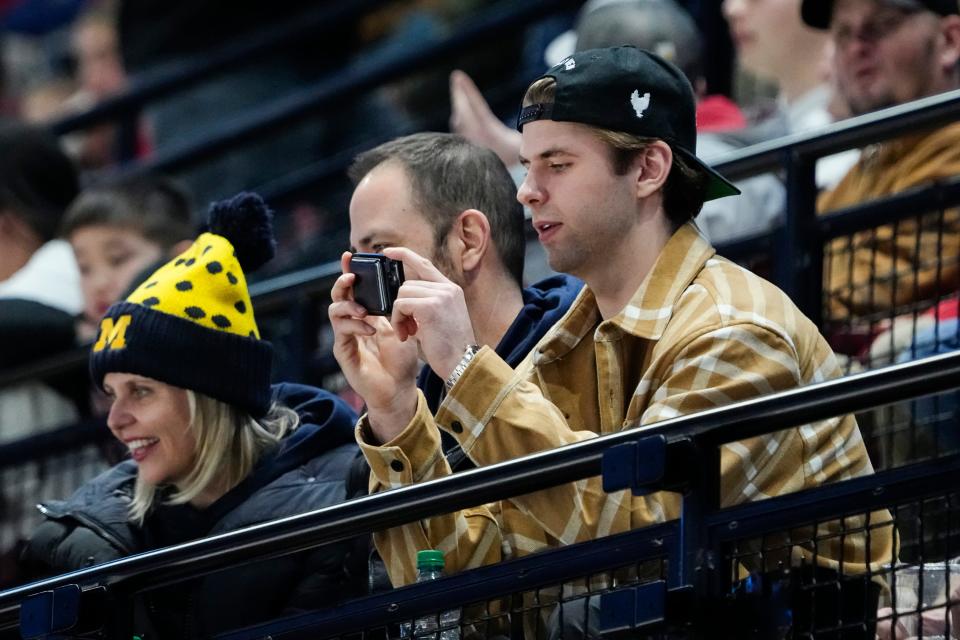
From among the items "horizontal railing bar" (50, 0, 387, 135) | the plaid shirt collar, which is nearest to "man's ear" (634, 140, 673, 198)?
the plaid shirt collar

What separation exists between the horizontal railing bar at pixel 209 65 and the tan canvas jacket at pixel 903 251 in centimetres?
495

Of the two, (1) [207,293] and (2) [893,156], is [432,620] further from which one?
(2) [893,156]

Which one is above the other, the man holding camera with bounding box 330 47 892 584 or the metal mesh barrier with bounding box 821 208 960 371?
the metal mesh barrier with bounding box 821 208 960 371

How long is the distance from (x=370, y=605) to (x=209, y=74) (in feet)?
21.3

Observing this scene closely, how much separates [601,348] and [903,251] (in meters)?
1.57

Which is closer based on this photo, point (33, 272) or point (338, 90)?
point (33, 272)

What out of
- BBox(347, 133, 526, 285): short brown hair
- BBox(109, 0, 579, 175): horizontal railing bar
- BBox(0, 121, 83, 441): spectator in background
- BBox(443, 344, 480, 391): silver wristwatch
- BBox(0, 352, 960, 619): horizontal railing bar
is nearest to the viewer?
BBox(0, 352, 960, 619): horizontal railing bar

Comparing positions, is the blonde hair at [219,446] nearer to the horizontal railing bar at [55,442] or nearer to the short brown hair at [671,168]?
the short brown hair at [671,168]

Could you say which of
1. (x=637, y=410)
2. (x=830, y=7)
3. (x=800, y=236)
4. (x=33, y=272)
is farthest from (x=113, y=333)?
(x=33, y=272)

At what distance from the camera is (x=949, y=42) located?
18.2 feet

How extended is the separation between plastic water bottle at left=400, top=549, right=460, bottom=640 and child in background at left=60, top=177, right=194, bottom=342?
3017mm

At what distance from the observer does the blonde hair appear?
4.60 m

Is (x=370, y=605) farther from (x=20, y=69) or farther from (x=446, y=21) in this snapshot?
(x=20, y=69)

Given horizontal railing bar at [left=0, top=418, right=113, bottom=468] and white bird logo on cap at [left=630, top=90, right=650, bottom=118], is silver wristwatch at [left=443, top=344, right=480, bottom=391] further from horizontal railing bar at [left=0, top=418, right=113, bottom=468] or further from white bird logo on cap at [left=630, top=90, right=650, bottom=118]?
horizontal railing bar at [left=0, top=418, right=113, bottom=468]
